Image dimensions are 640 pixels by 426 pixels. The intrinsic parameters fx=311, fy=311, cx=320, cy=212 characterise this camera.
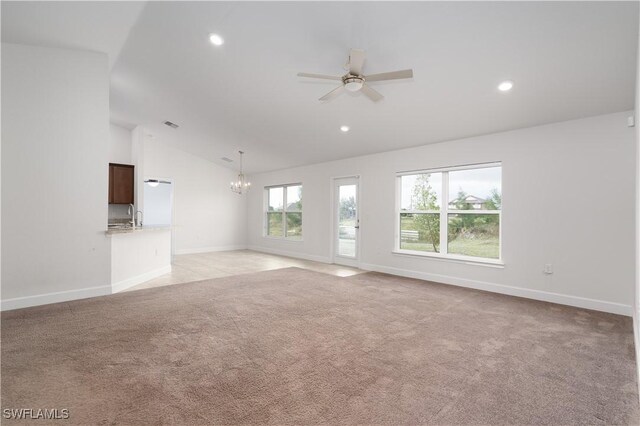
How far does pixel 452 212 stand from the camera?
5.38m

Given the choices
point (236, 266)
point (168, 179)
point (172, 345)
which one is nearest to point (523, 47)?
point (172, 345)

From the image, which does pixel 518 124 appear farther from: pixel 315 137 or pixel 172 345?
pixel 172 345

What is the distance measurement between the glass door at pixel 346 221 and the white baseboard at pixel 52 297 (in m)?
4.53

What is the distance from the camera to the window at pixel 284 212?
8634 mm

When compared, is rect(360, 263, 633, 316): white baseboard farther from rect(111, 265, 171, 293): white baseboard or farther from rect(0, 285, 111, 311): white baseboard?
rect(0, 285, 111, 311): white baseboard

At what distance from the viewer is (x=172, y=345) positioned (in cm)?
276

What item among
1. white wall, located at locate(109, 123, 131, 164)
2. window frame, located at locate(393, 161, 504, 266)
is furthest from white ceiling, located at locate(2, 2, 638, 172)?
white wall, located at locate(109, 123, 131, 164)

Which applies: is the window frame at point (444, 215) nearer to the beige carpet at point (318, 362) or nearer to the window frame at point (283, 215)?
the beige carpet at point (318, 362)

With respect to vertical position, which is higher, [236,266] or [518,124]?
[518,124]

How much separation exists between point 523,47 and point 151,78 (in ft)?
16.4

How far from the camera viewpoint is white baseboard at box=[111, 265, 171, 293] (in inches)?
179

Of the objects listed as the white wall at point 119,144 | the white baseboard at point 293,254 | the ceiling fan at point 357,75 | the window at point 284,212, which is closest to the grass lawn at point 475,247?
the white baseboard at point 293,254

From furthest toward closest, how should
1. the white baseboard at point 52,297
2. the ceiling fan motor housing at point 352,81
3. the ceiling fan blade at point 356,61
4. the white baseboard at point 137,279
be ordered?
the white baseboard at point 137,279
the white baseboard at point 52,297
the ceiling fan motor housing at point 352,81
the ceiling fan blade at point 356,61

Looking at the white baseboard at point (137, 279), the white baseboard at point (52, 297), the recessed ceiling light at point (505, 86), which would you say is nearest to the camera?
the recessed ceiling light at point (505, 86)
